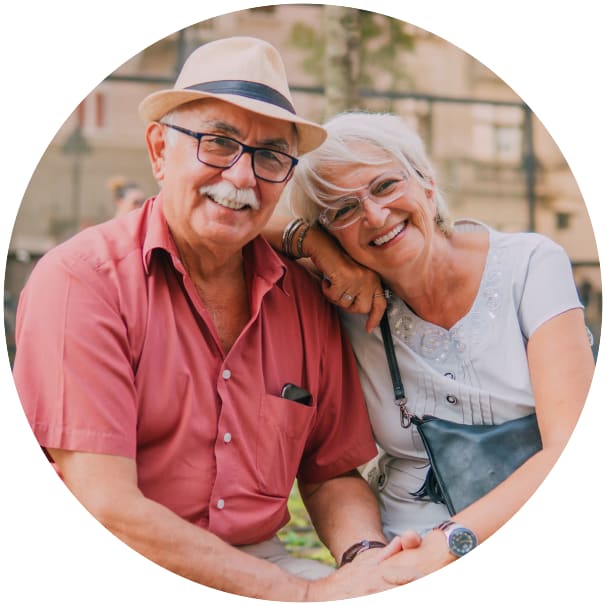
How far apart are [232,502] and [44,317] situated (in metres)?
0.77

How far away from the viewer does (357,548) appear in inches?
98.3

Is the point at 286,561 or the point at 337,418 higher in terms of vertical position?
the point at 337,418

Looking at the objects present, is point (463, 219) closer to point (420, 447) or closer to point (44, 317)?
point (420, 447)

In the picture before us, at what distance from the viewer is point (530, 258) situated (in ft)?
8.30

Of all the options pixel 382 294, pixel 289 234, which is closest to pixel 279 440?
pixel 382 294

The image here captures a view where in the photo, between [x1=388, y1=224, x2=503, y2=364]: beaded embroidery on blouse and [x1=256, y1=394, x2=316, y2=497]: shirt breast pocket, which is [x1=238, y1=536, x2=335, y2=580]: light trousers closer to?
[x1=256, y1=394, x2=316, y2=497]: shirt breast pocket

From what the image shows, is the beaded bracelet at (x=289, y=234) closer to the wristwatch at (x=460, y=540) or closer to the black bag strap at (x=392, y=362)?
the black bag strap at (x=392, y=362)

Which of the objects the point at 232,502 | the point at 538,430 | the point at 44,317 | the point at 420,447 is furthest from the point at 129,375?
the point at 538,430

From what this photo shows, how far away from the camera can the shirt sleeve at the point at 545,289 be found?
2473 millimetres

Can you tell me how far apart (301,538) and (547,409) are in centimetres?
136

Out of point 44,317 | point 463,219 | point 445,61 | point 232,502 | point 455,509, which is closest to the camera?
point 44,317

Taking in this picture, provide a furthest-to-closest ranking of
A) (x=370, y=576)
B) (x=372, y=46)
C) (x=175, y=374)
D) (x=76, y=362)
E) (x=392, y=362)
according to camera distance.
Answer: (x=372, y=46)
(x=392, y=362)
(x=370, y=576)
(x=175, y=374)
(x=76, y=362)

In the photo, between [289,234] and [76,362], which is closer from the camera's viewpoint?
[76,362]

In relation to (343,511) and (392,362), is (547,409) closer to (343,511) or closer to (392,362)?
(392,362)
